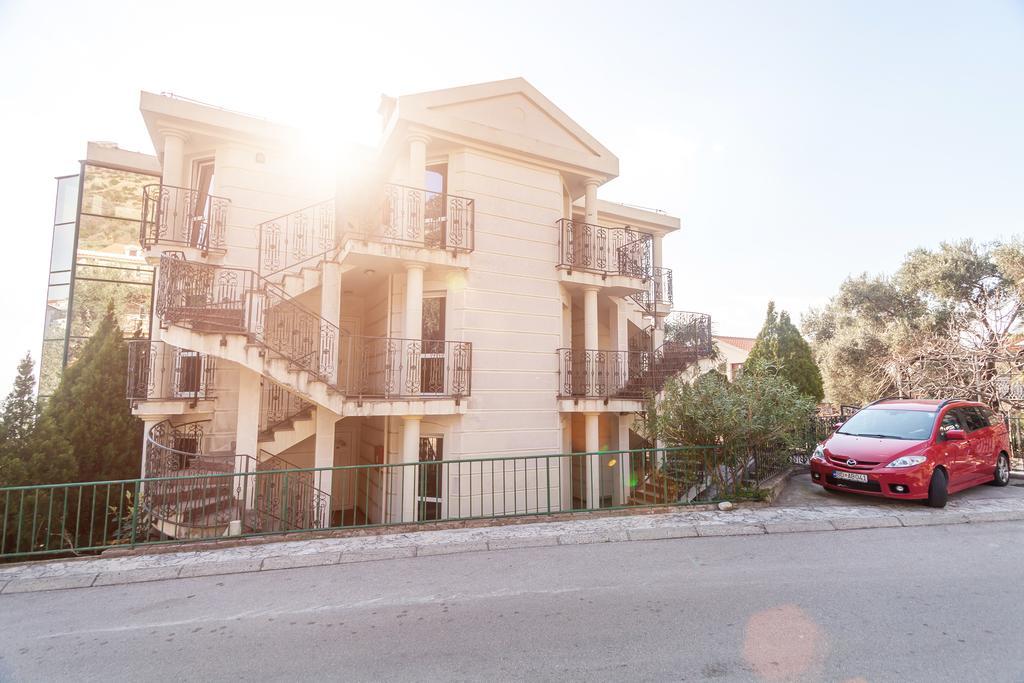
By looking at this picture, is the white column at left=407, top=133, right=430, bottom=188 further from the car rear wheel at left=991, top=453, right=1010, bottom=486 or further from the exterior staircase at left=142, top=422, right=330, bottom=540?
the car rear wheel at left=991, top=453, right=1010, bottom=486

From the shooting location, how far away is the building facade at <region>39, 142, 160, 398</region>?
1471cm

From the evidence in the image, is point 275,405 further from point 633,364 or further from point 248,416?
point 633,364

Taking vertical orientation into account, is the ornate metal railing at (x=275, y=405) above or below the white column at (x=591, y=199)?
below

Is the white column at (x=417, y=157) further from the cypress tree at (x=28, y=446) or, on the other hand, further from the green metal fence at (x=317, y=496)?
the cypress tree at (x=28, y=446)

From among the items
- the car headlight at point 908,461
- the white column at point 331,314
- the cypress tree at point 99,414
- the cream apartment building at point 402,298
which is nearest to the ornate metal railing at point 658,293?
the cream apartment building at point 402,298

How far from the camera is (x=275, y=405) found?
1140 cm

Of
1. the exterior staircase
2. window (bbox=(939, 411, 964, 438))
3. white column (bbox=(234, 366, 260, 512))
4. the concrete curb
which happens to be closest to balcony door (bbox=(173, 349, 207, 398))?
the exterior staircase

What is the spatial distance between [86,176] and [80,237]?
195cm

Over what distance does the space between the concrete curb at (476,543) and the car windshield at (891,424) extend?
1.33 meters

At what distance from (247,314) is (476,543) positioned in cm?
610

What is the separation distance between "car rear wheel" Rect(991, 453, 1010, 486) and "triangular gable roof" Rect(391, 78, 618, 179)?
10575 millimetres

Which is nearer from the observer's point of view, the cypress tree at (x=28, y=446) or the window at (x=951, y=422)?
the window at (x=951, y=422)

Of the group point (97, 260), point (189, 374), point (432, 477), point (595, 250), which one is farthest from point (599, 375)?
point (97, 260)

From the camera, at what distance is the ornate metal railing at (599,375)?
12094 mm
